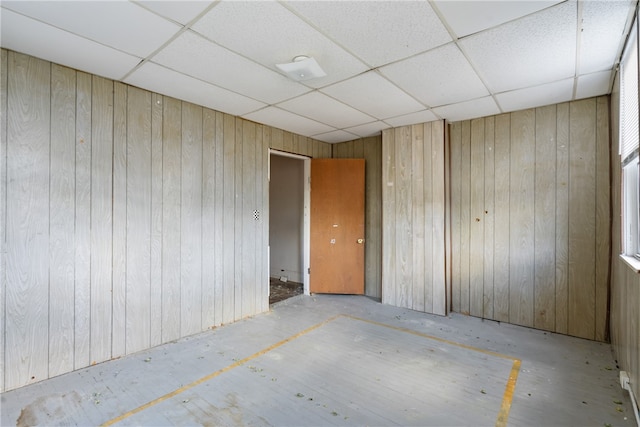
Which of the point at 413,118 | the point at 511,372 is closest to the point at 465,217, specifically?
the point at 413,118

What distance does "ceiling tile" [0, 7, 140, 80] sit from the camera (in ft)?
6.34

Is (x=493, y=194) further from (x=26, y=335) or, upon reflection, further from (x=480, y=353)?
(x=26, y=335)

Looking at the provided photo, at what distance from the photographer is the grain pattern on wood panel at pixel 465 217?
3961 mm

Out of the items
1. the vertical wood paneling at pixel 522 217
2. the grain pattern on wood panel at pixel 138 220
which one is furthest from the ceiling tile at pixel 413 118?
the grain pattern on wood panel at pixel 138 220

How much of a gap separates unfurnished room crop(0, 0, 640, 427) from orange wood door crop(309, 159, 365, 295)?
0.57 m

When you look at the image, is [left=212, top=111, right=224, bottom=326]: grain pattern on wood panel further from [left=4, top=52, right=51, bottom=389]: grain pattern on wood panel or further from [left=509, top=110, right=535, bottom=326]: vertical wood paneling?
[left=509, top=110, right=535, bottom=326]: vertical wood paneling

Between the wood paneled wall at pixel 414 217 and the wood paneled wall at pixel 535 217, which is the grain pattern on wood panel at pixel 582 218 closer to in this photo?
the wood paneled wall at pixel 535 217

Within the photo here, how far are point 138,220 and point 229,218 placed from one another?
3.30 feet

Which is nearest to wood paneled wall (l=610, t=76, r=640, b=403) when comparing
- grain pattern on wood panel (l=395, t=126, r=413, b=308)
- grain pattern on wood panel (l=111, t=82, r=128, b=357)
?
grain pattern on wood panel (l=395, t=126, r=413, b=308)

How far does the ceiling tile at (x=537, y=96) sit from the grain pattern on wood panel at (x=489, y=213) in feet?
1.32

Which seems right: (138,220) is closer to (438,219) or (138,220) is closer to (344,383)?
(344,383)

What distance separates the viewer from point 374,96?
10.2 feet

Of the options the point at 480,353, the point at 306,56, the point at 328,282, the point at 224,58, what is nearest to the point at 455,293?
the point at 480,353

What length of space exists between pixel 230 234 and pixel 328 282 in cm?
198
